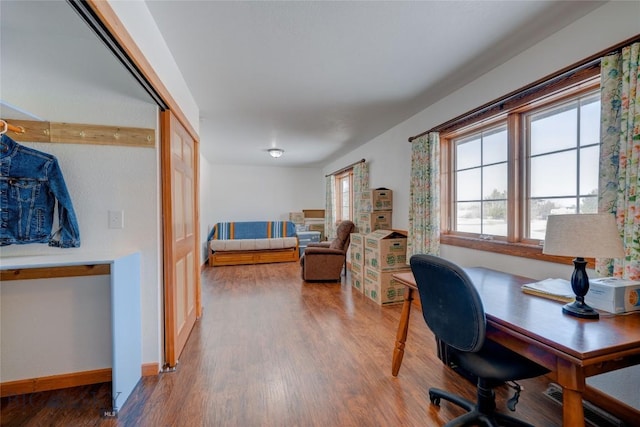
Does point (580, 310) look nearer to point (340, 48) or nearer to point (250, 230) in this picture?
point (340, 48)

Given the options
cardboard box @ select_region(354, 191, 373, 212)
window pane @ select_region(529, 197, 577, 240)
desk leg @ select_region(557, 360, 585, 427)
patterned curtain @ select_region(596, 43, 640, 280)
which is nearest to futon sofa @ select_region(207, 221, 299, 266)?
cardboard box @ select_region(354, 191, 373, 212)

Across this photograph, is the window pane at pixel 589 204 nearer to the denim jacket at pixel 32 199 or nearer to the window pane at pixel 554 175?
the window pane at pixel 554 175

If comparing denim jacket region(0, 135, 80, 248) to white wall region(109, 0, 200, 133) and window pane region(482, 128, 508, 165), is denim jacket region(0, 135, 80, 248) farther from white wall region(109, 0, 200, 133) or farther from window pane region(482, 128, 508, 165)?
window pane region(482, 128, 508, 165)

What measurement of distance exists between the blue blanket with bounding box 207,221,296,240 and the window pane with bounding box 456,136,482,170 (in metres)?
4.15

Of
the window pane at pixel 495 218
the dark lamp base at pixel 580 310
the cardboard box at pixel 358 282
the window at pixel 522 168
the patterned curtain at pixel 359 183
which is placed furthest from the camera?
the patterned curtain at pixel 359 183

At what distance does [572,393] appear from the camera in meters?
0.97

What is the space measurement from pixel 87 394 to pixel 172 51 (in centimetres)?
242

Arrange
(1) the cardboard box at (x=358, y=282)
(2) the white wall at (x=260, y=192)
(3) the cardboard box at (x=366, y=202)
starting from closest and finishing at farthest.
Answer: (1) the cardboard box at (x=358, y=282) → (3) the cardboard box at (x=366, y=202) → (2) the white wall at (x=260, y=192)

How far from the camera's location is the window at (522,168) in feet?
5.92

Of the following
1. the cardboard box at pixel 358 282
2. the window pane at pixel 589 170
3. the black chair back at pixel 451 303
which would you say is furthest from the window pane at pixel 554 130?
the cardboard box at pixel 358 282

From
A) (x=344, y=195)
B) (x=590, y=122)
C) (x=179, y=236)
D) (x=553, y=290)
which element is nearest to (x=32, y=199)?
(x=179, y=236)

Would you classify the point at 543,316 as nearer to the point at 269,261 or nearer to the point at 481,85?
the point at 481,85

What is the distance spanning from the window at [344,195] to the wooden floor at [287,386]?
3171 millimetres

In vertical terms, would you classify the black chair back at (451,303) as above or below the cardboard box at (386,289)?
above
